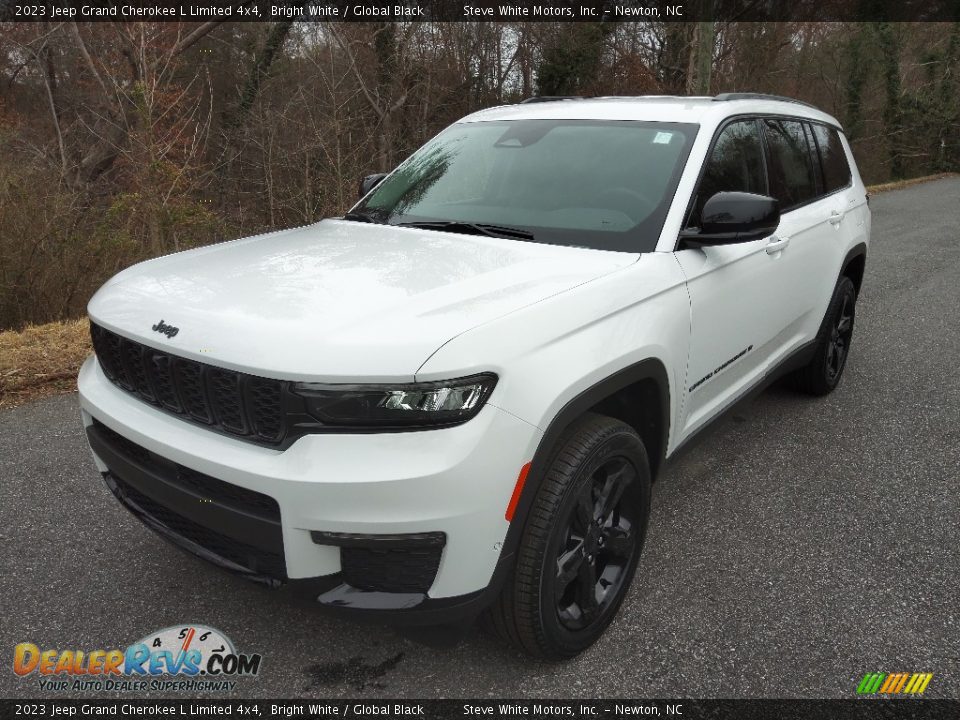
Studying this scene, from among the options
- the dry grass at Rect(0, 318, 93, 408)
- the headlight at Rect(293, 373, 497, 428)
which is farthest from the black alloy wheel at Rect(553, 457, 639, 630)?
the dry grass at Rect(0, 318, 93, 408)

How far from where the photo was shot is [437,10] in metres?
18.0

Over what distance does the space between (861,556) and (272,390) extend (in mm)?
2469

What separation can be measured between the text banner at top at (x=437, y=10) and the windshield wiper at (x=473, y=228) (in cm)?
1128

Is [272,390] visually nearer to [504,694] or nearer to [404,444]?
[404,444]

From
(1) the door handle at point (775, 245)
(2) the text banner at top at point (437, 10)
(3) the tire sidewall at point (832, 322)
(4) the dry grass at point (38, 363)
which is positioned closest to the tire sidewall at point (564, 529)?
(1) the door handle at point (775, 245)

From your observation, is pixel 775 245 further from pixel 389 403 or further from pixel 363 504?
pixel 363 504

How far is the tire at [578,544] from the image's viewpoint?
7.23 ft

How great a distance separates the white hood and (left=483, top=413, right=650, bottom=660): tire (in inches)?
19.8

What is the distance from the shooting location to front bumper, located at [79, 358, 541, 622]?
1.92m

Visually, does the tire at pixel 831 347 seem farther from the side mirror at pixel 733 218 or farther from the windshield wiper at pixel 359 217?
the windshield wiper at pixel 359 217

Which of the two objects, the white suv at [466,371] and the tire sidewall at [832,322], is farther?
the tire sidewall at [832,322]

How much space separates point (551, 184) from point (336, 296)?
4.35 feet

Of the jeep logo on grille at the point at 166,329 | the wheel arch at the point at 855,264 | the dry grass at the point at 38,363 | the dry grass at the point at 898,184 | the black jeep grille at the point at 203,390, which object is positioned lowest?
the dry grass at the point at 898,184

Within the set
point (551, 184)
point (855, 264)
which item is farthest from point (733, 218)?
point (855, 264)
